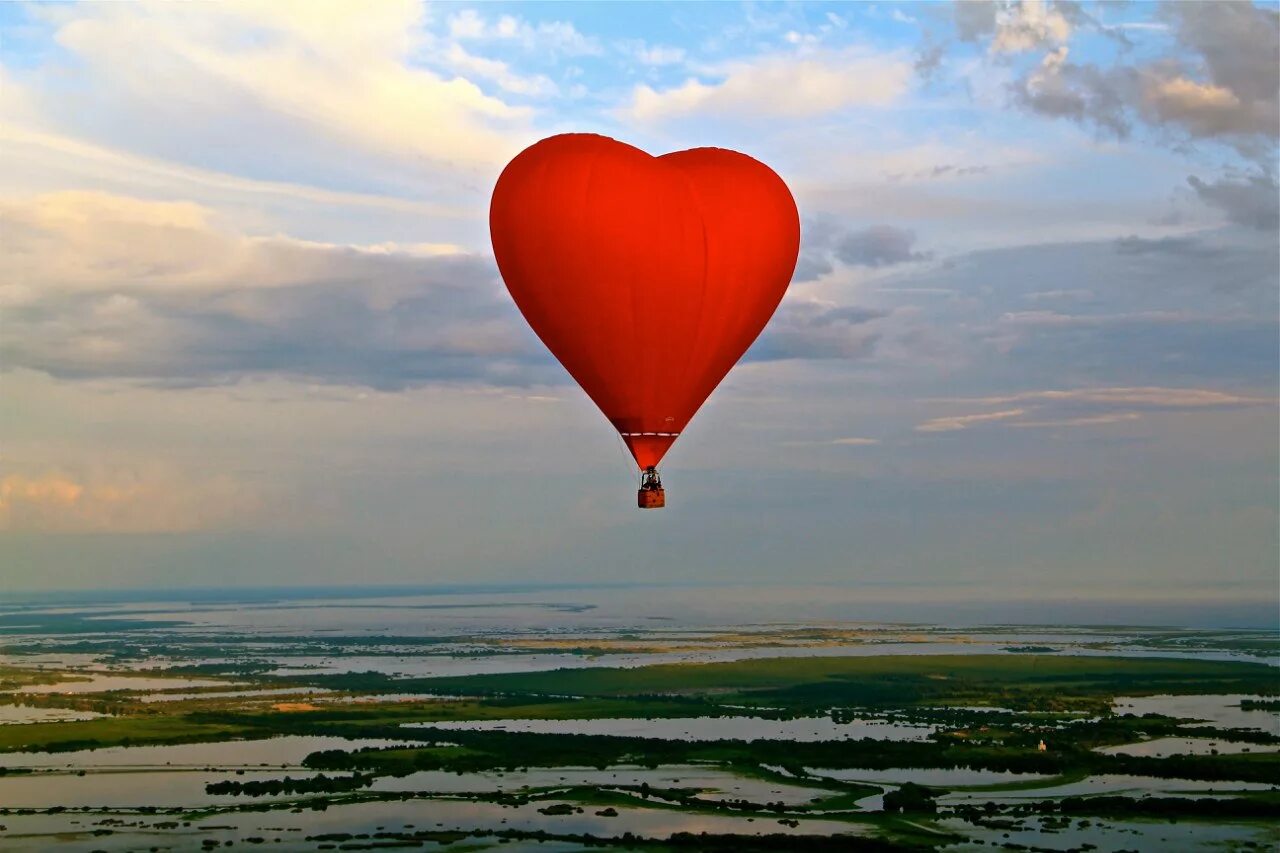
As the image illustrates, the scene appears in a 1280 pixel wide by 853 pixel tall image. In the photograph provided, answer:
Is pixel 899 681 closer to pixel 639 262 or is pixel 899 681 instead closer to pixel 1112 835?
pixel 1112 835

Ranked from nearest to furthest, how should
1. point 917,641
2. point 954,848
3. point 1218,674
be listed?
point 954,848, point 1218,674, point 917,641

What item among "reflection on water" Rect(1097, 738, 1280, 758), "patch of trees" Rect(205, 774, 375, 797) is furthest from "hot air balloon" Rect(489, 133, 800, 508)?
"reflection on water" Rect(1097, 738, 1280, 758)

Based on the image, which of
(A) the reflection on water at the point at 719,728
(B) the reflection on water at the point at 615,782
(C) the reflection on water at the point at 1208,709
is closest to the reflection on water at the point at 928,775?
(B) the reflection on water at the point at 615,782

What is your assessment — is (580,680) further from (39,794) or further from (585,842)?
(585,842)

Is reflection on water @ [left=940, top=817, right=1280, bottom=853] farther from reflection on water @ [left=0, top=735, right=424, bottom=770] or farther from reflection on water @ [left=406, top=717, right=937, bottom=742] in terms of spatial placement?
reflection on water @ [left=0, top=735, right=424, bottom=770]

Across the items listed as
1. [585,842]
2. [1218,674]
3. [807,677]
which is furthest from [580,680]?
[585,842]

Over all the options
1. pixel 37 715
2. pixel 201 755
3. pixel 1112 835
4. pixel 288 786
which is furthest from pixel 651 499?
pixel 37 715
